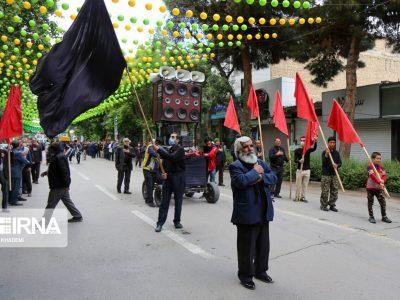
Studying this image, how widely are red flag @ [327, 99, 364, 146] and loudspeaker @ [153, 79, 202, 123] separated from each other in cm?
435

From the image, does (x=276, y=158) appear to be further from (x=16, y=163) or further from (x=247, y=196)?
(x=247, y=196)

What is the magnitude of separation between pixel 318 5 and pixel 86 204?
10763mm

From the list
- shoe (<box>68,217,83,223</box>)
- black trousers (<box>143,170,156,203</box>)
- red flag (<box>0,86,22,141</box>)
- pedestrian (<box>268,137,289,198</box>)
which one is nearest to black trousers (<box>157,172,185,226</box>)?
shoe (<box>68,217,83,223</box>)

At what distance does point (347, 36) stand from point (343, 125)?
8611 mm

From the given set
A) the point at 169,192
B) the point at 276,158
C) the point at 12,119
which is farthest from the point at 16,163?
the point at 276,158

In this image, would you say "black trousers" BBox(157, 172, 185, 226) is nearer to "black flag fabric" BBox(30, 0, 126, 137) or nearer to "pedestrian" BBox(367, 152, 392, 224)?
"black flag fabric" BBox(30, 0, 126, 137)

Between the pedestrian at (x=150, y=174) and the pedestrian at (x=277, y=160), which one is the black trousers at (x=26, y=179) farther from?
the pedestrian at (x=277, y=160)

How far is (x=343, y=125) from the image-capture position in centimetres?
910

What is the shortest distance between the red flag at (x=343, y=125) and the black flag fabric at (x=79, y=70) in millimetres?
5640

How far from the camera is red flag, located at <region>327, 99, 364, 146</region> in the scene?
8875 millimetres

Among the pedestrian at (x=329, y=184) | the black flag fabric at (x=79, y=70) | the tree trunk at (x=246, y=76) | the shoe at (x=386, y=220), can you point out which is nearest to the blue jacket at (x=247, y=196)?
the black flag fabric at (x=79, y=70)

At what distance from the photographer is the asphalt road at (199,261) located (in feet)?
14.4

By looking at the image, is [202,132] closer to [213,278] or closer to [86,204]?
[86,204]

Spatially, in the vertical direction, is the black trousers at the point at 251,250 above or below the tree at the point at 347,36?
below
